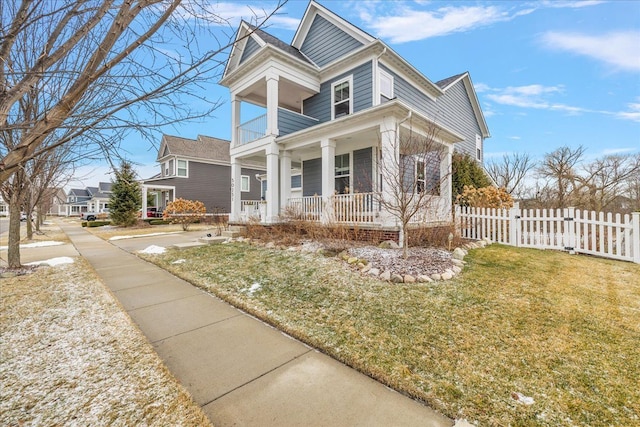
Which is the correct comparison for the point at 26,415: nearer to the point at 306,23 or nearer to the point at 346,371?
the point at 346,371

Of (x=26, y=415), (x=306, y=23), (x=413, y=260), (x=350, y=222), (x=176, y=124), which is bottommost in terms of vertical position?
(x=26, y=415)

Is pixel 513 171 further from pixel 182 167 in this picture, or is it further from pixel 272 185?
pixel 182 167

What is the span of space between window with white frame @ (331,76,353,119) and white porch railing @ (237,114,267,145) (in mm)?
2858

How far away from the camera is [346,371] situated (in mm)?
2418

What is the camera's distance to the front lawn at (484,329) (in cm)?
203

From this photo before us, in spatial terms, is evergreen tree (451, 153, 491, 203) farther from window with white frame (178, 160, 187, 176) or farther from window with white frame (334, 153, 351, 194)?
window with white frame (178, 160, 187, 176)

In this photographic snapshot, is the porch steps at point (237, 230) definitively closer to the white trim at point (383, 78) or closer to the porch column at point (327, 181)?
the porch column at point (327, 181)

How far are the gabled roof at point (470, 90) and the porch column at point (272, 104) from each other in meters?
9.56

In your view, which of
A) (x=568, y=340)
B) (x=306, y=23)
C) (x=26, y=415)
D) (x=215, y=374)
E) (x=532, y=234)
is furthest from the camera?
(x=306, y=23)

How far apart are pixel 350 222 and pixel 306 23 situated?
384 inches

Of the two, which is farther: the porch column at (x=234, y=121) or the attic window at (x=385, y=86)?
the porch column at (x=234, y=121)

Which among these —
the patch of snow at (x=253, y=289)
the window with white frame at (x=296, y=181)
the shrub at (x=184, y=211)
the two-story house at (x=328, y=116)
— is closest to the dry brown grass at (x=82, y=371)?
the patch of snow at (x=253, y=289)

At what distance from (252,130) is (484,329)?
35.3 ft

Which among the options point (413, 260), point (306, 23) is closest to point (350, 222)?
point (413, 260)
